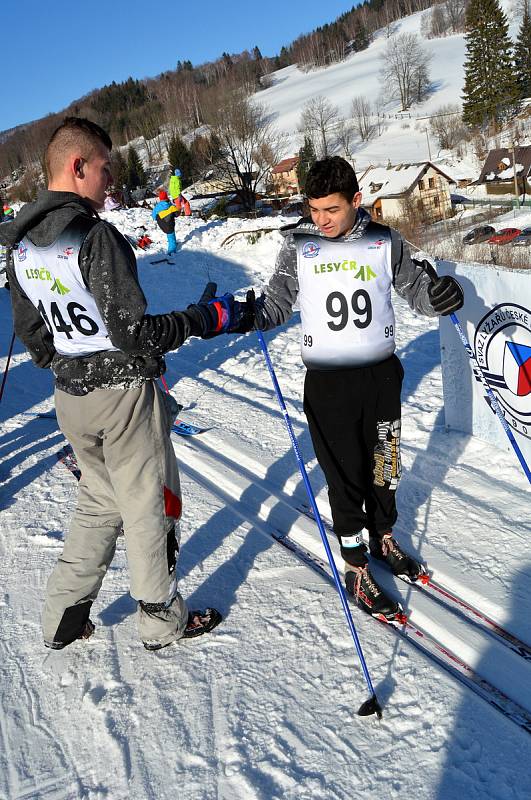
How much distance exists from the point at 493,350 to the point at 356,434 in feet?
4.81

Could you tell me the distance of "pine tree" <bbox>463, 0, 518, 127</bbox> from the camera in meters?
57.8

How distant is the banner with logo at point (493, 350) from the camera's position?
346cm

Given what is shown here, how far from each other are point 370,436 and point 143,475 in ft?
3.66

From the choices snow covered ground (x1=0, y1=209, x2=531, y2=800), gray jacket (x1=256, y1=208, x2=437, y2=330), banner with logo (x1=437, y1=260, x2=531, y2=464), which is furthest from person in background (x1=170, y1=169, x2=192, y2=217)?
gray jacket (x1=256, y1=208, x2=437, y2=330)

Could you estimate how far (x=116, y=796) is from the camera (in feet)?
6.67

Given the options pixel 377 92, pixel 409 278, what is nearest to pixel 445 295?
pixel 409 278

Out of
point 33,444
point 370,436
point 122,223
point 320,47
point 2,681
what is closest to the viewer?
point 2,681

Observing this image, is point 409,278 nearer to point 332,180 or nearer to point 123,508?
point 332,180

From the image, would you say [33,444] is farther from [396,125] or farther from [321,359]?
[396,125]

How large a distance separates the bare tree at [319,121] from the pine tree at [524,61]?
20.9 metres

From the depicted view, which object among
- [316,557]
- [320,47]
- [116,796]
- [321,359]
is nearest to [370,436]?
[321,359]

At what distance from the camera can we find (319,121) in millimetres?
75375

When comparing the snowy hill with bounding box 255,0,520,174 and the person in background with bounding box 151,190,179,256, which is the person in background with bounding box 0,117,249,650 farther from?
the snowy hill with bounding box 255,0,520,174

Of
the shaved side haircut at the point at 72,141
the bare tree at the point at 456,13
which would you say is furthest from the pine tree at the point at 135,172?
the bare tree at the point at 456,13
